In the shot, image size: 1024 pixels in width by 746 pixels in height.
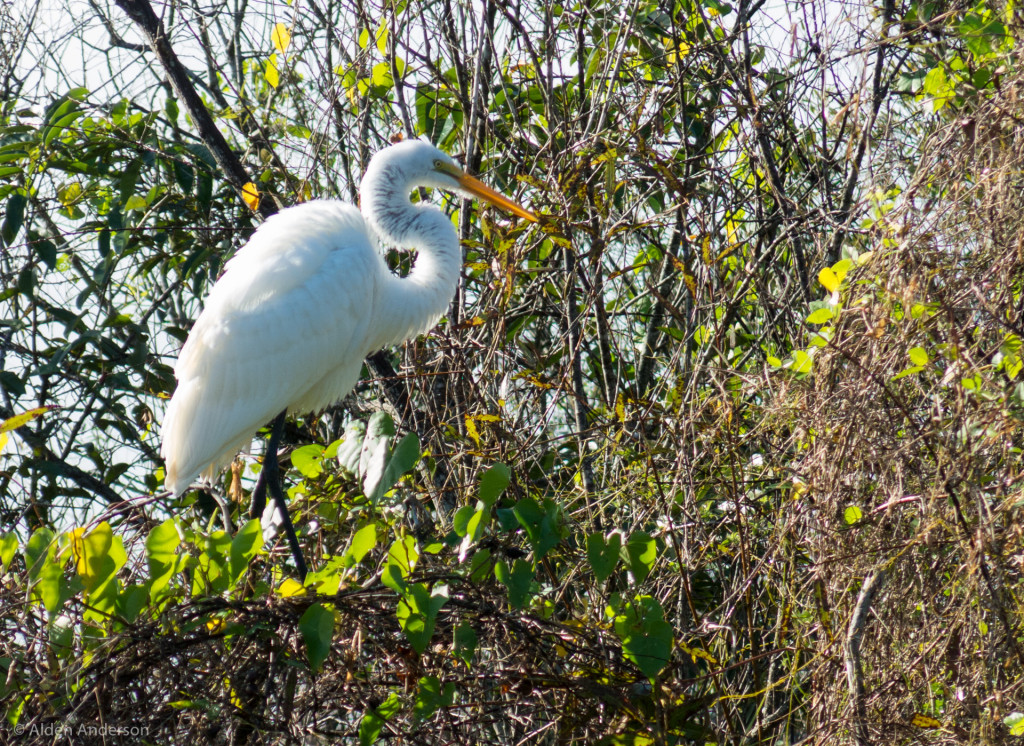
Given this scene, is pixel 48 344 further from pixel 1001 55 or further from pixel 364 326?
pixel 1001 55

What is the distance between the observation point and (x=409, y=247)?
10.5 feet

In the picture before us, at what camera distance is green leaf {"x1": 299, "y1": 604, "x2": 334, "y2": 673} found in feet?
5.87

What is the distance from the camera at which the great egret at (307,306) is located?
2939 mm

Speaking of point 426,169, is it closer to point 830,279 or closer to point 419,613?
point 830,279

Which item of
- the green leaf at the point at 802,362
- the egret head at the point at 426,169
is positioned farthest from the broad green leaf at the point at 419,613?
the egret head at the point at 426,169

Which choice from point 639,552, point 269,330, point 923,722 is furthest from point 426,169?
point 923,722

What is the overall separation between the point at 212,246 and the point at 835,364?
2272mm

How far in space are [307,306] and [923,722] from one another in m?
1.97

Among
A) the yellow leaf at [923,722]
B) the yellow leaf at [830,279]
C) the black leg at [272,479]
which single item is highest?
the black leg at [272,479]

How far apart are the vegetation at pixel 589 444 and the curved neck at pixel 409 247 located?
146 mm

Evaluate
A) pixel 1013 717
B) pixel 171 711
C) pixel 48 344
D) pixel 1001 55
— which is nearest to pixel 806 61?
pixel 1001 55

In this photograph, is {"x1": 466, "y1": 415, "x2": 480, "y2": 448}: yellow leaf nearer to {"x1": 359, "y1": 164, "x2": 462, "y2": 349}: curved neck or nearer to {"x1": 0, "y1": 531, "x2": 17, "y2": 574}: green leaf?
{"x1": 359, "y1": 164, "x2": 462, "y2": 349}: curved neck

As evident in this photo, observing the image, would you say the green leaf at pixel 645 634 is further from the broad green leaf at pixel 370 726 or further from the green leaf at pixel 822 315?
the green leaf at pixel 822 315

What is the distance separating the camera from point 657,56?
305 centimetres
